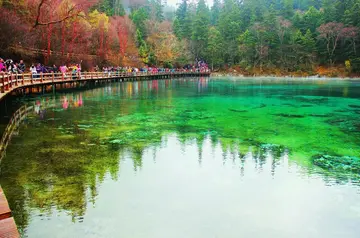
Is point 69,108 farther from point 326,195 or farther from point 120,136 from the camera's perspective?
point 326,195

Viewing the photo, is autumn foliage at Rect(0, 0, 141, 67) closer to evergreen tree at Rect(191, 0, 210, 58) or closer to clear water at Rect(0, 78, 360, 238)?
clear water at Rect(0, 78, 360, 238)

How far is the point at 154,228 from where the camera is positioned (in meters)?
5.70

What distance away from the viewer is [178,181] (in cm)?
793

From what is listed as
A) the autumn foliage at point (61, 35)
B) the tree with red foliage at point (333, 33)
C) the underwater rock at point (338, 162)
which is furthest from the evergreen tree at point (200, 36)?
the underwater rock at point (338, 162)

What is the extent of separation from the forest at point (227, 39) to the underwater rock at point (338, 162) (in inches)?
1325

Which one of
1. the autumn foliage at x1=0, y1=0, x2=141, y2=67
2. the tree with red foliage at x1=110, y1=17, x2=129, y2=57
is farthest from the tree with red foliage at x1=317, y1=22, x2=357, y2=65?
the tree with red foliage at x1=110, y1=17, x2=129, y2=57

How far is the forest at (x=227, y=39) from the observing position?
46719mm

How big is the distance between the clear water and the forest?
29133 mm

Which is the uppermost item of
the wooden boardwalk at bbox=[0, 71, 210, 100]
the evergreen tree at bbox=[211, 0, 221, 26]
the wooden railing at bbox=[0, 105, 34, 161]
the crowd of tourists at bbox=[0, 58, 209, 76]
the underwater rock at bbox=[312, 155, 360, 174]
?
the evergreen tree at bbox=[211, 0, 221, 26]

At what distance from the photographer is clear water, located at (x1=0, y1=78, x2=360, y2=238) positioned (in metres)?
5.82

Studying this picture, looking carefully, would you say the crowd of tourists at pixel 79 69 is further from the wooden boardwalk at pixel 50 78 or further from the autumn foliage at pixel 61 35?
the autumn foliage at pixel 61 35

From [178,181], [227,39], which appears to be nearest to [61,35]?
[178,181]

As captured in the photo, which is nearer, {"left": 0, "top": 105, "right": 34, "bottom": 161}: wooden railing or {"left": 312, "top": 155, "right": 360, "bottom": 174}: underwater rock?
{"left": 312, "top": 155, "right": 360, "bottom": 174}: underwater rock

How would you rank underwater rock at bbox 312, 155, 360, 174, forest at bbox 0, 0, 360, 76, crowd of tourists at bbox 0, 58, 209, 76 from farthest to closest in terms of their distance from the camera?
forest at bbox 0, 0, 360, 76 < crowd of tourists at bbox 0, 58, 209, 76 < underwater rock at bbox 312, 155, 360, 174
